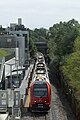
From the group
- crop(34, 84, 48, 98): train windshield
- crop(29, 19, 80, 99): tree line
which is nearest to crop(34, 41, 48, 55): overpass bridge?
crop(29, 19, 80, 99): tree line

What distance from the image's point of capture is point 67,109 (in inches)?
1056

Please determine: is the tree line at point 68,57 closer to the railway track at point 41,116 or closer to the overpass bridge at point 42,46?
the railway track at point 41,116

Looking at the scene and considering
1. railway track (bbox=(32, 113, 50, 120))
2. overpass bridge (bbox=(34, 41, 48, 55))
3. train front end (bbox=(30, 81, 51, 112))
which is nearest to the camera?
railway track (bbox=(32, 113, 50, 120))

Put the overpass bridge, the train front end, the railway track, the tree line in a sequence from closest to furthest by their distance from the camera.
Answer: the railway track, the train front end, the tree line, the overpass bridge

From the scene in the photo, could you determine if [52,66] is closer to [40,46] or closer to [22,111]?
[22,111]

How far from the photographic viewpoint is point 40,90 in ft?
79.9

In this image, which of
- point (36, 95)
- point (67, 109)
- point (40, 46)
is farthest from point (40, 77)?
point (40, 46)

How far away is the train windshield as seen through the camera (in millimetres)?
24297

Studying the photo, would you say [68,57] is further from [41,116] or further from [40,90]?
[41,116]

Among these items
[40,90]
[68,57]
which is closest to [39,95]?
[40,90]

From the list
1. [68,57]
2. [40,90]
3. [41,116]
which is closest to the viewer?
[41,116]

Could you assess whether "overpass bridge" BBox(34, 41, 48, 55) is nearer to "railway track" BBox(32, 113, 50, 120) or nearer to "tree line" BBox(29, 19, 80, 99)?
"tree line" BBox(29, 19, 80, 99)

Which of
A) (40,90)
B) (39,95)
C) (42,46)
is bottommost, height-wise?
(39,95)

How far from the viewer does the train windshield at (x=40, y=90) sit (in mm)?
24297
